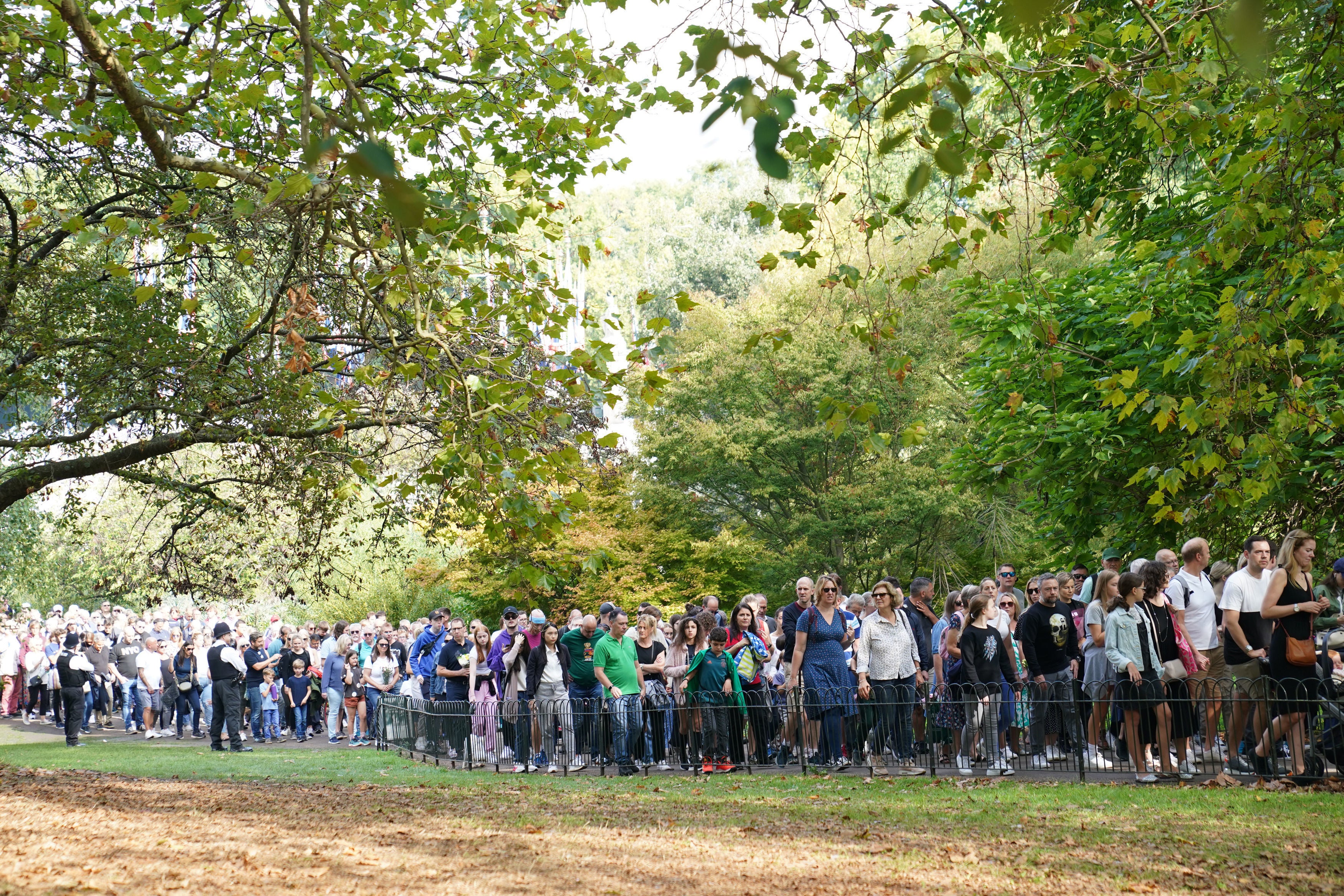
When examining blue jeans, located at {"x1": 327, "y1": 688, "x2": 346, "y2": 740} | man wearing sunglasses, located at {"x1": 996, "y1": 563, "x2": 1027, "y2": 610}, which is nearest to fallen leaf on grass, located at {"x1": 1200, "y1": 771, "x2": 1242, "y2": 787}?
man wearing sunglasses, located at {"x1": 996, "y1": 563, "x2": 1027, "y2": 610}

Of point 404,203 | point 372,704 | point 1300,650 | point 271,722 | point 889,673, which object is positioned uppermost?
point 404,203

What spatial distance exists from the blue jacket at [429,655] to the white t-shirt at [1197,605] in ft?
36.0

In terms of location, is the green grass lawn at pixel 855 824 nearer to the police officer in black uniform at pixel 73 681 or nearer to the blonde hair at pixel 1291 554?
the blonde hair at pixel 1291 554

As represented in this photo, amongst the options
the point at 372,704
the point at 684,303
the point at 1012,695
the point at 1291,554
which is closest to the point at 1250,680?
the point at 1291,554

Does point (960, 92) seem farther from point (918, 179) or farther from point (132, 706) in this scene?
point (132, 706)

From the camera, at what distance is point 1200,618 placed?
11562 mm

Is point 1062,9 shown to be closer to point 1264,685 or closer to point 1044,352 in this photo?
point 1044,352

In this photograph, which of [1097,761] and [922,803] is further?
[1097,761]

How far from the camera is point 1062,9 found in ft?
28.7

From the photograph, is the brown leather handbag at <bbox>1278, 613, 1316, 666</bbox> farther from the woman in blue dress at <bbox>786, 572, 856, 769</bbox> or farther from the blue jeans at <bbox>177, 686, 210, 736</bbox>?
the blue jeans at <bbox>177, 686, 210, 736</bbox>

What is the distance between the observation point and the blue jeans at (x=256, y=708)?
70.3ft

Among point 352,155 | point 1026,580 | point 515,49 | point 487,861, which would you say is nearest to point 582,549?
point 1026,580

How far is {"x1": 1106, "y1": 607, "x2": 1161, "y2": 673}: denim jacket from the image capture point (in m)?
11.1

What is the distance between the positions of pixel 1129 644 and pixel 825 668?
3.38 m
